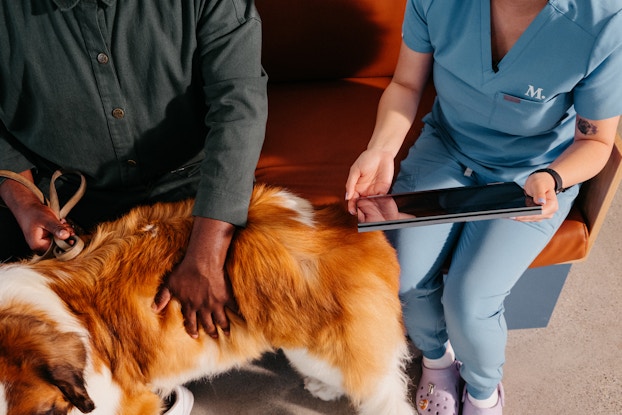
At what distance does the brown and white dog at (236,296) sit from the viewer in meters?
1.01

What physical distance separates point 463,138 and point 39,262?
0.90m

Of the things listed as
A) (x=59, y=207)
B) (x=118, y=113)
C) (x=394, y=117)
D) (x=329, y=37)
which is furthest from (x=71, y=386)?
(x=329, y=37)

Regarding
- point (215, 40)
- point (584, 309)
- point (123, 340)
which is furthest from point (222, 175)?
point (584, 309)

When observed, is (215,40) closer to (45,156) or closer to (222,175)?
(222,175)

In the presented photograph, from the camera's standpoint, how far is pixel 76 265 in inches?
41.7

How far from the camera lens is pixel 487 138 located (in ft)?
3.90

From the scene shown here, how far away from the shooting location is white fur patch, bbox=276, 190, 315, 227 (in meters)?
1.12

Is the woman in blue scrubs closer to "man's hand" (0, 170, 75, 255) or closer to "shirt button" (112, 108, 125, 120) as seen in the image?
"shirt button" (112, 108, 125, 120)

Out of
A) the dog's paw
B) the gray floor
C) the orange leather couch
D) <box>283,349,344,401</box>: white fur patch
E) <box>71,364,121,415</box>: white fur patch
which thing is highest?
the orange leather couch

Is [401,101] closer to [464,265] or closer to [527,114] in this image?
[527,114]

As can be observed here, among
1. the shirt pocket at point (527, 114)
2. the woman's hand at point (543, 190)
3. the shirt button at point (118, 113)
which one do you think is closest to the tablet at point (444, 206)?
the woman's hand at point (543, 190)

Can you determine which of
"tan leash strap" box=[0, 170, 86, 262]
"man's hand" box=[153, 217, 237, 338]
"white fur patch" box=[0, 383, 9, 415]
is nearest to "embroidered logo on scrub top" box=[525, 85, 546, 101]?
"man's hand" box=[153, 217, 237, 338]

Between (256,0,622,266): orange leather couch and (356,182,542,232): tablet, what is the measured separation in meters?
0.28

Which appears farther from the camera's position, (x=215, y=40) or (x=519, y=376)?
(x=519, y=376)
